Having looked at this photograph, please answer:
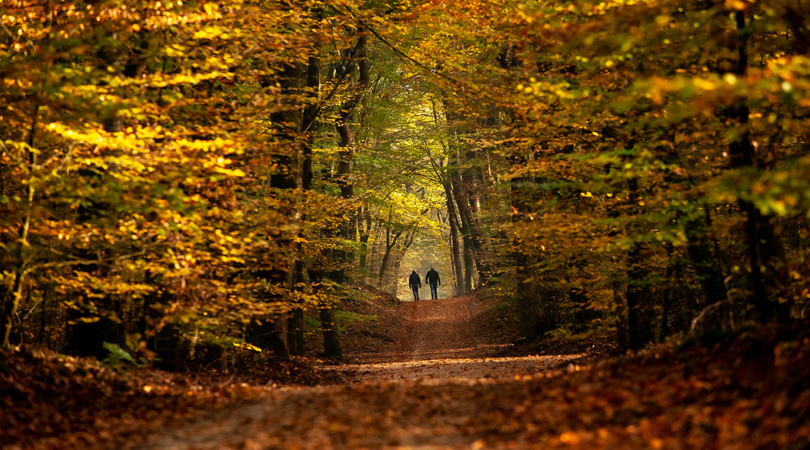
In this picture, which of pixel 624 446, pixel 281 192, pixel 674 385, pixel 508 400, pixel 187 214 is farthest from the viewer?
pixel 281 192

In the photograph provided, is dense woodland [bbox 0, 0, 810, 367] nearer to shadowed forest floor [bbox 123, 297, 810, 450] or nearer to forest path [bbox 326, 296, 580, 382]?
shadowed forest floor [bbox 123, 297, 810, 450]

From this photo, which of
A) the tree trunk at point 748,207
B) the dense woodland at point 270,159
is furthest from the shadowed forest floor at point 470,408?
the dense woodland at point 270,159

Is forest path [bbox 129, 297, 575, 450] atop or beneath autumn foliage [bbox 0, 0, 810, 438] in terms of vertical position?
beneath

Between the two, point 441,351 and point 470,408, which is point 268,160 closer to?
point 470,408

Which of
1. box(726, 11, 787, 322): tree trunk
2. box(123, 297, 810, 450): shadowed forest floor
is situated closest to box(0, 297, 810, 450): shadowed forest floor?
box(123, 297, 810, 450): shadowed forest floor

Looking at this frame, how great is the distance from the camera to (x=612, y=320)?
43.7ft

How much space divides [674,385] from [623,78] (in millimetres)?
4643

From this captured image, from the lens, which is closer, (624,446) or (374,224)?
(624,446)

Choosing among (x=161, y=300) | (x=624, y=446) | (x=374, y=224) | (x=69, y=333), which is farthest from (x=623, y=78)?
(x=374, y=224)

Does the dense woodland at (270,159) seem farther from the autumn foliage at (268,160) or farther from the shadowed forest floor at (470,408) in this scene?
the shadowed forest floor at (470,408)

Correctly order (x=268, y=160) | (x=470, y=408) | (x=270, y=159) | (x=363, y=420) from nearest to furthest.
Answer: (x=363, y=420) < (x=470, y=408) < (x=268, y=160) < (x=270, y=159)

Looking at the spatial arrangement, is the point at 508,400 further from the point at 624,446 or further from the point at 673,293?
the point at 673,293

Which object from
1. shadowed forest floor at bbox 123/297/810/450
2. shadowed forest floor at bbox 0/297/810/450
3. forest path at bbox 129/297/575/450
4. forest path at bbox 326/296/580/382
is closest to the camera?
shadowed forest floor at bbox 123/297/810/450

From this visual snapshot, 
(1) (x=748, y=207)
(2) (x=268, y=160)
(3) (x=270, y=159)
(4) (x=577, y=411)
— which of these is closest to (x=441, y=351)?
(3) (x=270, y=159)
